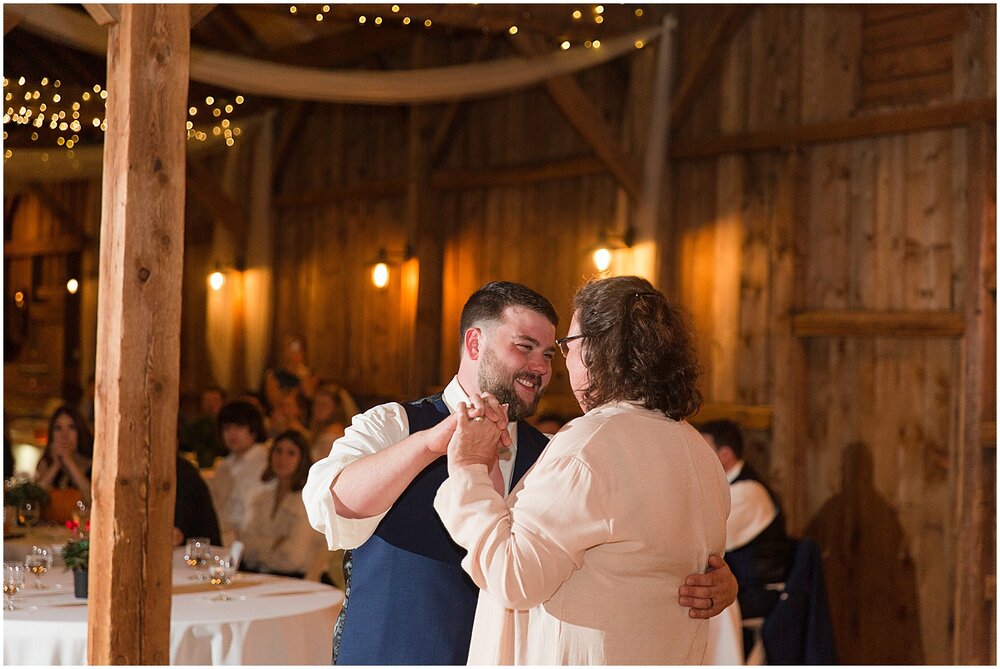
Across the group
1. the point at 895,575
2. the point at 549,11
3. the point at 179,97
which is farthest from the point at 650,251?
the point at 179,97

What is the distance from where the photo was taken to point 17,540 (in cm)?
540

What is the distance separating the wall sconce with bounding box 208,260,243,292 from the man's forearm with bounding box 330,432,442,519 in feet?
28.6

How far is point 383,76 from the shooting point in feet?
21.8

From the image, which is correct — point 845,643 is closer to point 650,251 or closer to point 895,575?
point 895,575

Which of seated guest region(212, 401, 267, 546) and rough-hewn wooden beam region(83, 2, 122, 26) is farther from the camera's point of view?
seated guest region(212, 401, 267, 546)

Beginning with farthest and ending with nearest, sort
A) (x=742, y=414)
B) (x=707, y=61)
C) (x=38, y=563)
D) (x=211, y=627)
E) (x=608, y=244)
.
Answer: (x=608, y=244) < (x=707, y=61) < (x=742, y=414) < (x=38, y=563) < (x=211, y=627)

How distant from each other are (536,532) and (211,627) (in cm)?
210

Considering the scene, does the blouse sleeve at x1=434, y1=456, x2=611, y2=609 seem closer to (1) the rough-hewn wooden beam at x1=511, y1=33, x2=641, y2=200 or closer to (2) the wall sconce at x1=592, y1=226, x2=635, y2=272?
(1) the rough-hewn wooden beam at x1=511, y1=33, x2=641, y2=200

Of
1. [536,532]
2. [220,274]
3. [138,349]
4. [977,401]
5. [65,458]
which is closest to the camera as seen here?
[536,532]

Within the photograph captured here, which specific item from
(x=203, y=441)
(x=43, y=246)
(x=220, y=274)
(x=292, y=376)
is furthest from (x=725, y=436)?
(x=43, y=246)

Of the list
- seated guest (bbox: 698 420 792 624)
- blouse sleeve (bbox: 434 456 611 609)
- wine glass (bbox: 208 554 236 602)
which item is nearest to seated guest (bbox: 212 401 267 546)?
wine glass (bbox: 208 554 236 602)

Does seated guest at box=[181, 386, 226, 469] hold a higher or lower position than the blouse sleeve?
lower

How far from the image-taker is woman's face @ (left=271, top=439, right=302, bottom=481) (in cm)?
544

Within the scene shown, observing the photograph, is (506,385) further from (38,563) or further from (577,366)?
(38,563)
